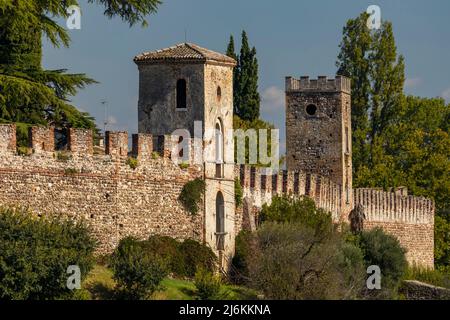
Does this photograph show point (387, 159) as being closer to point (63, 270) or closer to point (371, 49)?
point (371, 49)

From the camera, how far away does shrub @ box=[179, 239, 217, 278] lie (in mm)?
46688

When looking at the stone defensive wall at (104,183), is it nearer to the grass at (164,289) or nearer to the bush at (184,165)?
the bush at (184,165)

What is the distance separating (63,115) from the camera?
45688 millimetres

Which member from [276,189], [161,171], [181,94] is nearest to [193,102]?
[181,94]

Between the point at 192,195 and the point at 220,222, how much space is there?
224 cm

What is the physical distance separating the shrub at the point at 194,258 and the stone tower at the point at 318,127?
2020 centimetres

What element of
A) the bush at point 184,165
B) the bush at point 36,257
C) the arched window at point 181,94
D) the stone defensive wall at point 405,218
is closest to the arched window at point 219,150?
the arched window at point 181,94

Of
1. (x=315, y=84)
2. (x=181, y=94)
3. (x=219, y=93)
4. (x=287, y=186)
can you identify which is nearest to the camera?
(x=181, y=94)

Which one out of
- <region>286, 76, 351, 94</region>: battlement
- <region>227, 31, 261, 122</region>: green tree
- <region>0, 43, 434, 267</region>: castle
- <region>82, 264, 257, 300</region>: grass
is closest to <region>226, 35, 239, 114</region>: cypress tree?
<region>227, 31, 261, 122</region>: green tree

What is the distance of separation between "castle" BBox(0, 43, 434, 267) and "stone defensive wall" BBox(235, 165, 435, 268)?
2.7 inches

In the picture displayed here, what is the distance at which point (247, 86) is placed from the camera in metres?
76.6

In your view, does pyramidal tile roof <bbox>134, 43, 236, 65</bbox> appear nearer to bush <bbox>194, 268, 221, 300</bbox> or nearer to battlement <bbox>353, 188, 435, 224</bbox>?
bush <bbox>194, 268, 221, 300</bbox>

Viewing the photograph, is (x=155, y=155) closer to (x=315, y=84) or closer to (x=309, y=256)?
(x=309, y=256)

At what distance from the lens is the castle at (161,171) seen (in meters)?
43.2
